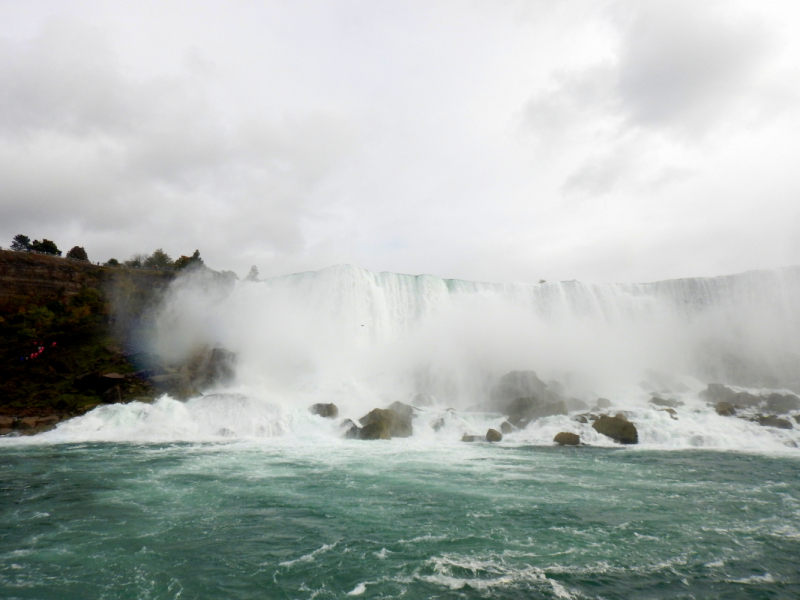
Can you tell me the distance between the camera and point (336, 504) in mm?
10859

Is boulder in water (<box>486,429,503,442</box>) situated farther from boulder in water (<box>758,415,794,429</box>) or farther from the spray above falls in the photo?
boulder in water (<box>758,415,794,429</box>)

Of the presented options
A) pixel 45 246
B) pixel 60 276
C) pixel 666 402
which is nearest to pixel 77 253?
pixel 45 246

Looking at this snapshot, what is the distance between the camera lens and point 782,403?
2614cm

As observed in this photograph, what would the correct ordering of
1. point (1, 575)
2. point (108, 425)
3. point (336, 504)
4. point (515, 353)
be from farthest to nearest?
point (515, 353)
point (108, 425)
point (336, 504)
point (1, 575)

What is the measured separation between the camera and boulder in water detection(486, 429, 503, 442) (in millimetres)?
22272

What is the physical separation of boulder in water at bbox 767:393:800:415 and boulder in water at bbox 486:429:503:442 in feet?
56.9

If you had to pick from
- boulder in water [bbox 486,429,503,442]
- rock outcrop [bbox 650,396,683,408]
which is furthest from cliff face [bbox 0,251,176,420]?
rock outcrop [bbox 650,396,683,408]

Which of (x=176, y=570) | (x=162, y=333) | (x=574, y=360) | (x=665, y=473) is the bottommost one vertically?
(x=665, y=473)

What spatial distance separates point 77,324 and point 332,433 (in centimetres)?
2715

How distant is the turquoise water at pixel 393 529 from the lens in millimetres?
6684

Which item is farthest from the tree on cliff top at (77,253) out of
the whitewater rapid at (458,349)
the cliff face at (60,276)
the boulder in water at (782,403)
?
the boulder in water at (782,403)

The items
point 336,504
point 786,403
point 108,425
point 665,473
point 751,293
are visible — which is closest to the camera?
point 336,504

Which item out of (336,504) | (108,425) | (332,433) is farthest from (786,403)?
(108,425)

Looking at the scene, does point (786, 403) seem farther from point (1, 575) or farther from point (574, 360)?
point (1, 575)
